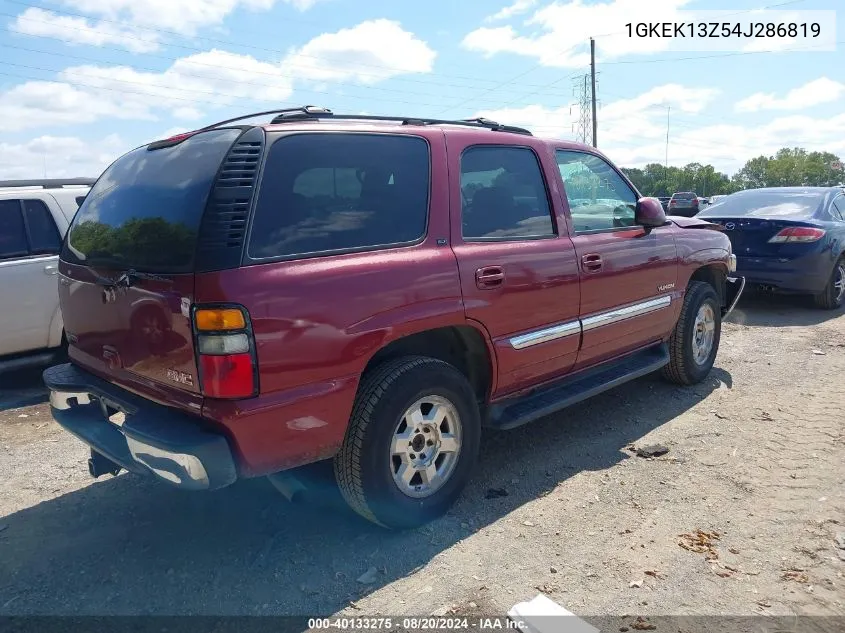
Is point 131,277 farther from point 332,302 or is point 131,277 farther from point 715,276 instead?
point 715,276

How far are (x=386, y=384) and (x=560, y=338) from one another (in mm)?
1347

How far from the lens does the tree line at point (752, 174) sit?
A: 9014cm

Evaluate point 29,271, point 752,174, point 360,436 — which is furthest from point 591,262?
point 752,174

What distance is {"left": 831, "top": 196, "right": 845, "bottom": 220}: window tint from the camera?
8664 mm

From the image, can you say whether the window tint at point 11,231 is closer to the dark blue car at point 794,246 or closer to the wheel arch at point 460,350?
the wheel arch at point 460,350

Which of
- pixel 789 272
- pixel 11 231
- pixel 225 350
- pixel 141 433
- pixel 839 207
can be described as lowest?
pixel 789 272

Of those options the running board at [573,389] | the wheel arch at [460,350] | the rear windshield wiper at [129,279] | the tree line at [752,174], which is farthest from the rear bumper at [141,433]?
the tree line at [752,174]

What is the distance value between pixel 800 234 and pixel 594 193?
16.1 ft

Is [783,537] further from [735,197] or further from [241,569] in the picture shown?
[735,197]

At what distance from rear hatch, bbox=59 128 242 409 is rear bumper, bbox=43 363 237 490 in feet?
0.26

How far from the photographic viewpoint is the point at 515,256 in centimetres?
353

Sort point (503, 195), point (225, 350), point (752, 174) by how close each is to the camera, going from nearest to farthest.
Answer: point (225, 350), point (503, 195), point (752, 174)

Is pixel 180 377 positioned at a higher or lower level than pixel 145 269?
lower

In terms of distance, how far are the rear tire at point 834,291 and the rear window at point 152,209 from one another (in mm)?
8079
